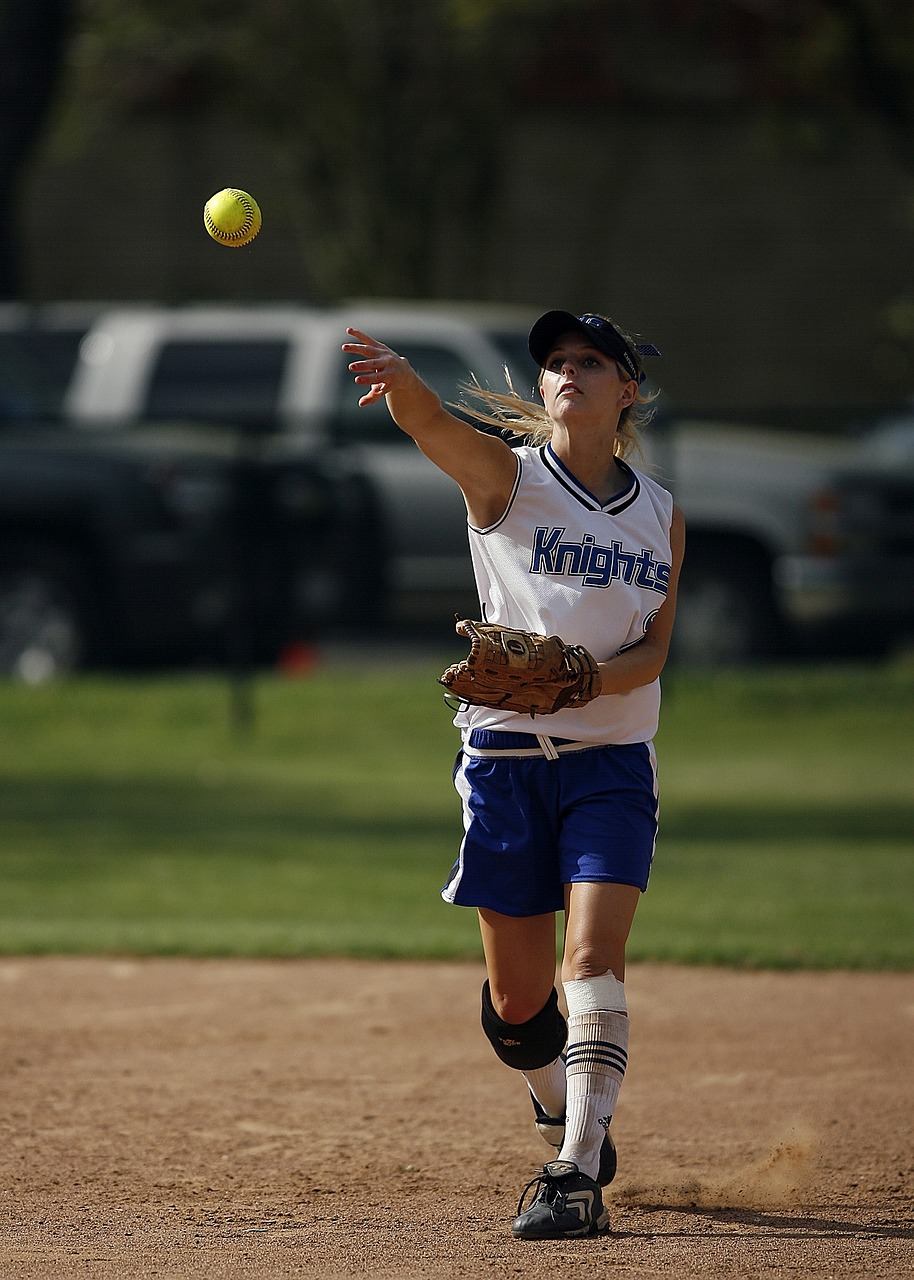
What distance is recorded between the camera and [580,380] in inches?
173

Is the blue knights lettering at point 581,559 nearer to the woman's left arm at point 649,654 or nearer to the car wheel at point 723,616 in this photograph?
the woman's left arm at point 649,654

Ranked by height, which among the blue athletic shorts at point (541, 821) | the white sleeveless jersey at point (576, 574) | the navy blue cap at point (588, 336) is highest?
the navy blue cap at point (588, 336)

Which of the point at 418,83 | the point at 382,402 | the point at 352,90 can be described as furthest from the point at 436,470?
the point at 418,83

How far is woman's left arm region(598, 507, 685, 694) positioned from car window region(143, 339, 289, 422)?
8637 mm

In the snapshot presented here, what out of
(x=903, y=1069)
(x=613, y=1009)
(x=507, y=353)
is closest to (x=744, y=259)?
(x=507, y=353)

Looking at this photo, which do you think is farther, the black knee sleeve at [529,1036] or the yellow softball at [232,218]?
the yellow softball at [232,218]

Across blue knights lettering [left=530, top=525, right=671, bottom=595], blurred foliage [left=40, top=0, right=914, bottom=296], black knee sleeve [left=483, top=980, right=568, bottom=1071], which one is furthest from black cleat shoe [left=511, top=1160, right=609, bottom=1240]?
blurred foliage [left=40, top=0, right=914, bottom=296]

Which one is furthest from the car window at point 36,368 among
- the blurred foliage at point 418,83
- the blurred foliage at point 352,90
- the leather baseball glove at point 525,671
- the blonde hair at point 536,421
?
the leather baseball glove at point 525,671

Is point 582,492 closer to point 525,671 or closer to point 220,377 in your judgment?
point 525,671

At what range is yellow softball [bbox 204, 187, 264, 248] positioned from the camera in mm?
4930

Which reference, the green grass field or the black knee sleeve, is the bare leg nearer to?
the black knee sleeve

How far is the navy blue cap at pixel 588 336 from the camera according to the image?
4.38 m

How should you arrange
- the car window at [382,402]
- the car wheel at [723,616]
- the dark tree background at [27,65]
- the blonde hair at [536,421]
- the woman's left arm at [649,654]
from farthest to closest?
the dark tree background at [27,65], the car wheel at [723,616], the car window at [382,402], the blonde hair at [536,421], the woman's left arm at [649,654]

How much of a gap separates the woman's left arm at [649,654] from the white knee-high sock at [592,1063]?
659 millimetres
